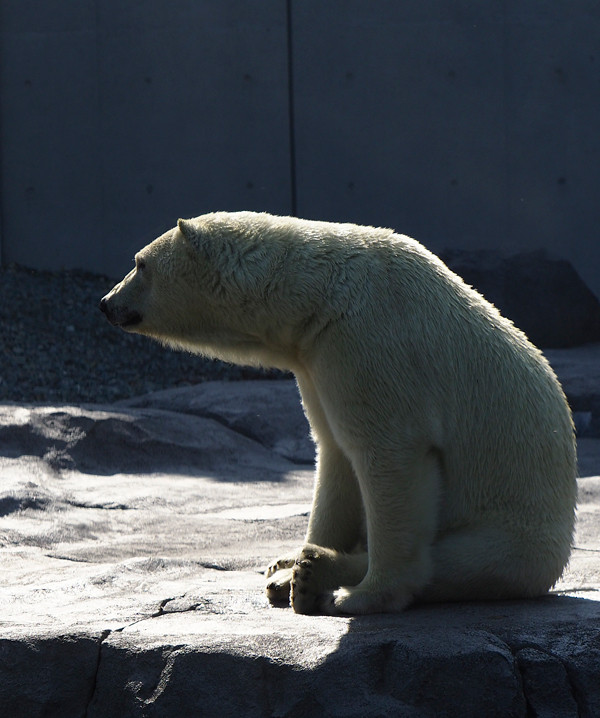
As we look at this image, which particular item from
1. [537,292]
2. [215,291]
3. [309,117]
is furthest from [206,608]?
[309,117]

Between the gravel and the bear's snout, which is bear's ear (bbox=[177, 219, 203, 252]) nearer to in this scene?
the bear's snout

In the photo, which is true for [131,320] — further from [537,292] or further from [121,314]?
[537,292]

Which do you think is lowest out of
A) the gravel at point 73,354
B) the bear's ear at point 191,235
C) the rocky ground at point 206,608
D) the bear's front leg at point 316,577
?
the gravel at point 73,354

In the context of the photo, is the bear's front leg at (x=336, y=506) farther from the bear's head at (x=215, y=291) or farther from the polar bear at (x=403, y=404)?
the bear's head at (x=215, y=291)

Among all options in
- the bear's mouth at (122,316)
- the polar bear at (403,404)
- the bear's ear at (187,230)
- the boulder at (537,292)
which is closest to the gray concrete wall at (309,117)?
the boulder at (537,292)

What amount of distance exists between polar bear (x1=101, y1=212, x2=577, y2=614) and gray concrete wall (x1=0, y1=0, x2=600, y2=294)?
7.74 metres

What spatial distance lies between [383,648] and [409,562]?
0.29 meters

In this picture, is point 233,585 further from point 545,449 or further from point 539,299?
point 539,299

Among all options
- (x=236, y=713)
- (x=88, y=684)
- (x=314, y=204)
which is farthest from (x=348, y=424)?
(x=314, y=204)

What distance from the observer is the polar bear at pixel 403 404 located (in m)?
2.59

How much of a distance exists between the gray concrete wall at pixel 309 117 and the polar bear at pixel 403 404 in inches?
305

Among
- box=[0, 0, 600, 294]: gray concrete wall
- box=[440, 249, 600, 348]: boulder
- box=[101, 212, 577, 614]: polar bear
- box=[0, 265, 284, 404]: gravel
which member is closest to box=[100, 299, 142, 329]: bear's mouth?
box=[101, 212, 577, 614]: polar bear

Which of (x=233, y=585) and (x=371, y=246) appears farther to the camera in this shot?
(x=233, y=585)

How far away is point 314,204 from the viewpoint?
10539 millimetres
